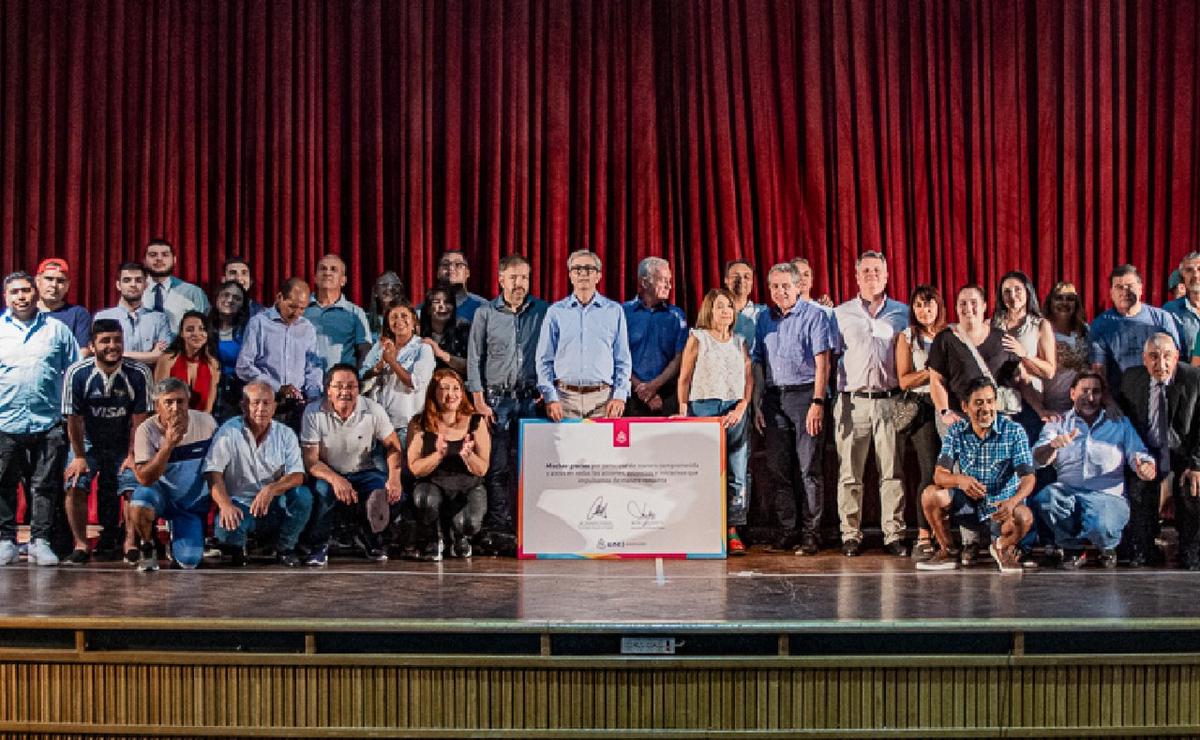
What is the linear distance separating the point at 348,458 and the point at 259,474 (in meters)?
0.44

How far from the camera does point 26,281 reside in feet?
22.1

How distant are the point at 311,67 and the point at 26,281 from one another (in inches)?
95.1

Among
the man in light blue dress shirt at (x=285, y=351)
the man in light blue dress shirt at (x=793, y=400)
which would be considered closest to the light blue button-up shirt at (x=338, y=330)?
the man in light blue dress shirt at (x=285, y=351)

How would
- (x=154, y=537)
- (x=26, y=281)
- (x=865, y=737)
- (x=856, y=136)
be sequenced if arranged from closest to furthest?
(x=865, y=737) → (x=154, y=537) → (x=26, y=281) → (x=856, y=136)

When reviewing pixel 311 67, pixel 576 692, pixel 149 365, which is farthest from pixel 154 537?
pixel 311 67

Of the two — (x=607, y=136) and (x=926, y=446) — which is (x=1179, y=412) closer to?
(x=926, y=446)

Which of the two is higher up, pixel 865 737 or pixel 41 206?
pixel 41 206

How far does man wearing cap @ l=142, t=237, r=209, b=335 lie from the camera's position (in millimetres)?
7359

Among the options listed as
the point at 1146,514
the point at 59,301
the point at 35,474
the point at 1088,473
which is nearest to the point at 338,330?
the point at 59,301

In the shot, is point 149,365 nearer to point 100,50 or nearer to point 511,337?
point 511,337

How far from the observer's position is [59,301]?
283 inches

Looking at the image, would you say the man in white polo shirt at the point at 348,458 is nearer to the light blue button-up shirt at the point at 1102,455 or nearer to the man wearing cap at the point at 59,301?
the man wearing cap at the point at 59,301

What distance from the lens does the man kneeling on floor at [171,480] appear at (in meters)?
6.27

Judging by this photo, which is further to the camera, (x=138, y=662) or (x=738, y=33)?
(x=738, y=33)
